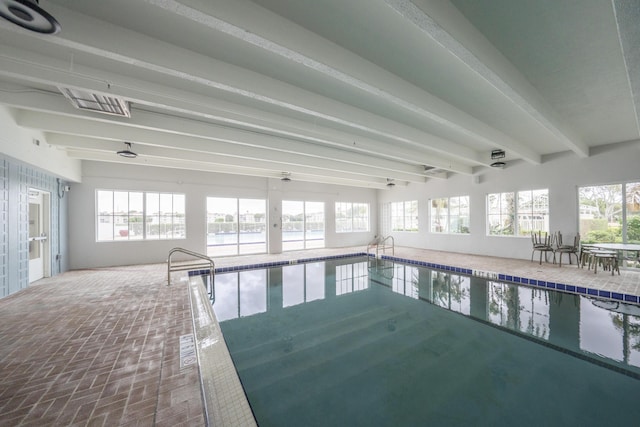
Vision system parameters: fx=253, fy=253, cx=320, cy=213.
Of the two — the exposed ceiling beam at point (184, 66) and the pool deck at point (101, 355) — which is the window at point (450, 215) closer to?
the pool deck at point (101, 355)

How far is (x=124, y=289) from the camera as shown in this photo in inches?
172

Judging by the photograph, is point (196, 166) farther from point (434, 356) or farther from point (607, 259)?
point (607, 259)

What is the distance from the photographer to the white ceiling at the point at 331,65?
1.95 m

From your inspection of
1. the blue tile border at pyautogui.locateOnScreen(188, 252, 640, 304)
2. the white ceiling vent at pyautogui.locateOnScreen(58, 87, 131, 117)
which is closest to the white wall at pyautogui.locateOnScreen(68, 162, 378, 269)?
the blue tile border at pyautogui.locateOnScreen(188, 252, 640, 304)

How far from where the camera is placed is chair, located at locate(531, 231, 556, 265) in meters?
6.18

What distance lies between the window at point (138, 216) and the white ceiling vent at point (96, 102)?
4.29 meters

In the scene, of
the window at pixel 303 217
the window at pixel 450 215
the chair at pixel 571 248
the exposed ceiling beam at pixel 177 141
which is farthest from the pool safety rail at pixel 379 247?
the chair at pixel 571 248

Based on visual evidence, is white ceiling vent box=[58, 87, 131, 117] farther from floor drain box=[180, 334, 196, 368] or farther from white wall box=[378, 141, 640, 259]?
white wall box=[378, 141, 640, 259]

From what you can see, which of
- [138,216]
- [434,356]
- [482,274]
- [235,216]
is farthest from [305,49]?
[138,216]

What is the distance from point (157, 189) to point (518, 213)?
10.3 meters

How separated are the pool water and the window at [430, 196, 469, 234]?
403cm

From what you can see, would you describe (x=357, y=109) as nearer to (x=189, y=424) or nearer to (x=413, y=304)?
(x=413, y=304)

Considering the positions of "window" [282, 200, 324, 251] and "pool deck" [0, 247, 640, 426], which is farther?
"window" [282, 200, 324, 251]

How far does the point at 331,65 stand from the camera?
2311mm
